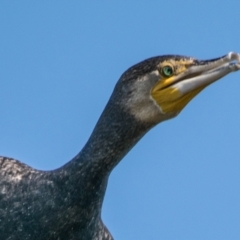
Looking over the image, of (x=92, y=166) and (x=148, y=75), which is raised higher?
(x=148, y=75)

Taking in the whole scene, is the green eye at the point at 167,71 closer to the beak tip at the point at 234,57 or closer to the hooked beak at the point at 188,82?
the hooked beak at the point at 188,82

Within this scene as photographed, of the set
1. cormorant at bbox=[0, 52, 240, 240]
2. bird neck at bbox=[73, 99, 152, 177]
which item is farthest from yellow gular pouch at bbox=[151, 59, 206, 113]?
bird neck at bbox=[73, 99, 152, 177]

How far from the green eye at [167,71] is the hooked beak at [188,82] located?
0.03 metres

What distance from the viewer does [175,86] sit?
17.1 feet

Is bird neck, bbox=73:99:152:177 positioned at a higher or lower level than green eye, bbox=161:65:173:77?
lower

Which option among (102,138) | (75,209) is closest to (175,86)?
(102,138)

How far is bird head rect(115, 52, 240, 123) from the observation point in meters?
5.21

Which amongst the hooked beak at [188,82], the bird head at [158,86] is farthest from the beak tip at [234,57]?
the bird head at [158,86]

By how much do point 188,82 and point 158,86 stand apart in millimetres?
174

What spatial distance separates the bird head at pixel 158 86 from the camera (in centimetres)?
521

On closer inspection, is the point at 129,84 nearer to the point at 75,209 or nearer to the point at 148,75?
the point at 148,75

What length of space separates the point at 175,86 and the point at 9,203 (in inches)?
46.5

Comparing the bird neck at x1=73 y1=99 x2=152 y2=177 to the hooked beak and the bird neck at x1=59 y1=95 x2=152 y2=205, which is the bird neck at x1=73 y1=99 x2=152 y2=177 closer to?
the bird neck at x1=59 y1=95 x2=152 y2=205

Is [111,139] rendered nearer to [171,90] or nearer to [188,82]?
[171,90]
